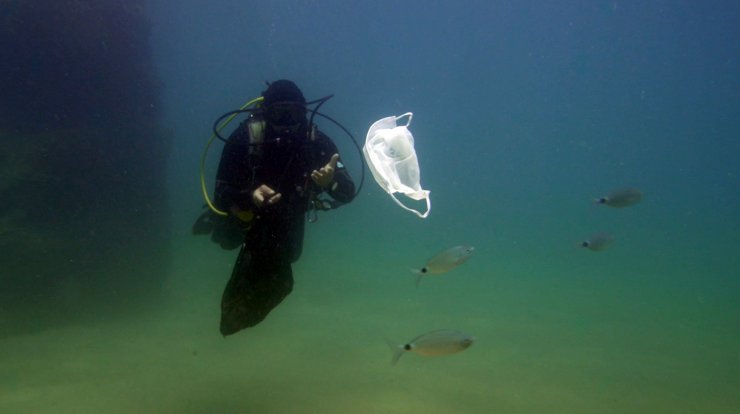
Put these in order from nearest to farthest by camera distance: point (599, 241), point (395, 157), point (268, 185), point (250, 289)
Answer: point (395, 157) < point (268, 185) < point (250, 289) < point (599, 241)

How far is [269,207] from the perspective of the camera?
351cm

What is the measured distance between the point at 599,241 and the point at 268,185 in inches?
229

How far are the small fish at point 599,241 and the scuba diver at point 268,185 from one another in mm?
4864

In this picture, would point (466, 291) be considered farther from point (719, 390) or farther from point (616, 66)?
point (616, 66)

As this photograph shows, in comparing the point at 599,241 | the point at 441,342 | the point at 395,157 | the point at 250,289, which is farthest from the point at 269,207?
the point at 599,241

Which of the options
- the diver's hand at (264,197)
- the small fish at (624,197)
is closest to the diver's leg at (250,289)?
the diver's hand at (264,197)

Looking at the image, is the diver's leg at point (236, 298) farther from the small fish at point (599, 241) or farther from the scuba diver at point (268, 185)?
the small fish at point (599, 241)

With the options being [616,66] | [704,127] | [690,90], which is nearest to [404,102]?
[616,66]

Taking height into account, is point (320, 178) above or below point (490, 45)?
below

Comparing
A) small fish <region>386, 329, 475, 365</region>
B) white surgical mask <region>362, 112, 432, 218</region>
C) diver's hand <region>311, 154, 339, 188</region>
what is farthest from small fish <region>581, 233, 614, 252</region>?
diver's hand <region>311, 154, 339, 188</region>

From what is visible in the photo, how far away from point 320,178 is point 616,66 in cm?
9428

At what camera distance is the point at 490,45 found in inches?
3612

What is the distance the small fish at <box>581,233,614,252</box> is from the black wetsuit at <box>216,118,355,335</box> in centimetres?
487

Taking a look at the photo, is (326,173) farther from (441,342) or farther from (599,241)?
(599,241)
